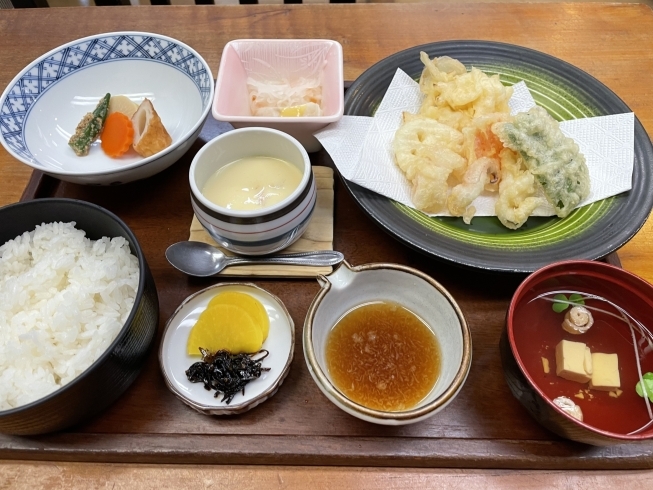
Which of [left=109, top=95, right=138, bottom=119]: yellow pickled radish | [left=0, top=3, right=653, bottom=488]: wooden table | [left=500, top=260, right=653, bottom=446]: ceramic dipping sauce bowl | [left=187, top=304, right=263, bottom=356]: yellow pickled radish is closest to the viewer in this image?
[left=500, top=260, right=653, bottom=446]: ceramic dipping sauce bowl

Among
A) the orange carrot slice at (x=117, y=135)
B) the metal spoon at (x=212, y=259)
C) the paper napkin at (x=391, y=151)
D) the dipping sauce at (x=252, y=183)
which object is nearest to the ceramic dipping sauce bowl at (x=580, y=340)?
the paper napkin at (x=391, y=151)

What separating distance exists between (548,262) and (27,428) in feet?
4.60

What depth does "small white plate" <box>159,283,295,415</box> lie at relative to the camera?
1.20 meters

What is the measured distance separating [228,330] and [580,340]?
0.94 meters

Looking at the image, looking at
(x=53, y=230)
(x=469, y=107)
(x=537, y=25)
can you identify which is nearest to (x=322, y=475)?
(x=53, y=230)

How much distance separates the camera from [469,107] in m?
1.78

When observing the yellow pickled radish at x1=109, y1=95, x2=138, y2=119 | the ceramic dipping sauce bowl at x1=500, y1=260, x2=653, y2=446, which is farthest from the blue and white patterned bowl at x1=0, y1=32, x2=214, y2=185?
the ceramic dipping sauce bowl at x1=500, y1=260, x2=653, y2=446

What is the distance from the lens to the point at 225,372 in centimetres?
124

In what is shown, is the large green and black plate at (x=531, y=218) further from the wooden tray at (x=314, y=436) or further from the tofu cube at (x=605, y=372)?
the tofu cube at (x=605, y=372)

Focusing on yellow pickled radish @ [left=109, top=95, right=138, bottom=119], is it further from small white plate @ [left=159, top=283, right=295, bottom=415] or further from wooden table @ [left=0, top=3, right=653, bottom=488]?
small white plate @ [left=159, top=283, right=295, bottom=415]

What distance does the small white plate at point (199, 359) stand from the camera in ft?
3.95

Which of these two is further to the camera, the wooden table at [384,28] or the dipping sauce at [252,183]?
the wooden table at [384,28]

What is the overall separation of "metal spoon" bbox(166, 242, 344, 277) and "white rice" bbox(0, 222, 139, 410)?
17cm

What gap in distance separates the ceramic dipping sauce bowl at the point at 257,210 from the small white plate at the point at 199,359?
0.48 feet
